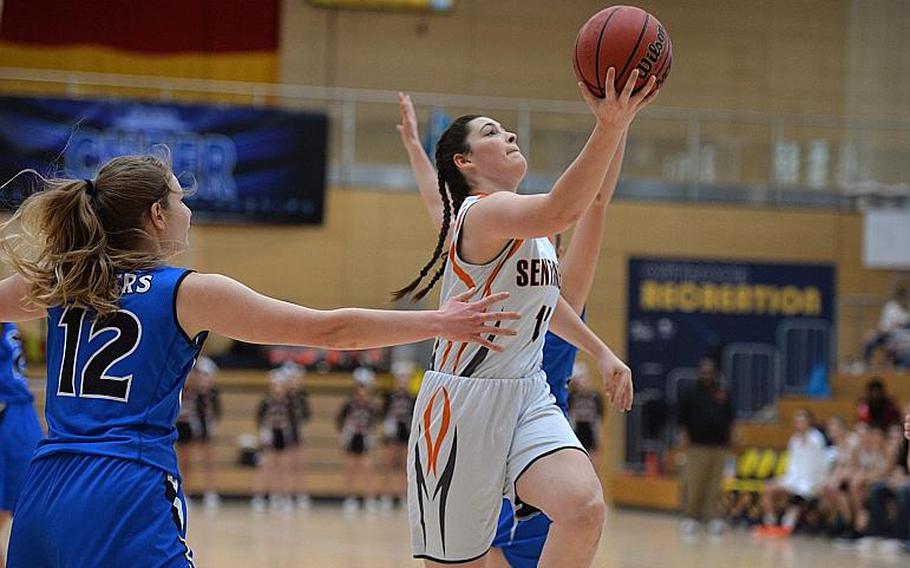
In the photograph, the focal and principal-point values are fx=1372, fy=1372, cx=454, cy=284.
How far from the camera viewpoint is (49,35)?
2141 centimetres

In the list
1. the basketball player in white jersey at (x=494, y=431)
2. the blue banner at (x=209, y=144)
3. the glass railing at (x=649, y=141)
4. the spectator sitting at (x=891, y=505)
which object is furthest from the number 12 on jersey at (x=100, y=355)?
the glass railing at (x=649, y=141)

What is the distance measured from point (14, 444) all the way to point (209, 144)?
12.8 metres

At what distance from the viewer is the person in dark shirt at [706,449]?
15.6 meters

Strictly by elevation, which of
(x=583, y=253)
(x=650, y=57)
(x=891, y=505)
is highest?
(x=650, y=57)

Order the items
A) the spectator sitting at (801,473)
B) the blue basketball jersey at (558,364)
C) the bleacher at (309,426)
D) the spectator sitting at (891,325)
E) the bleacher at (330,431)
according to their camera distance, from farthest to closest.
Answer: the bleacher at (309,426)
the spectator sitting at (891,325)
the bleacher at (330,431)
the spectator sitting at (801,473)
the blue basketball jersey at (558,364)

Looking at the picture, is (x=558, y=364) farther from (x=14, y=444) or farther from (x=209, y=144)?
(x=209, y=144)

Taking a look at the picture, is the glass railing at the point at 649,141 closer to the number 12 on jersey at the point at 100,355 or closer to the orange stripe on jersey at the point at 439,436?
the orange stripe on jersey at the point at 439,436

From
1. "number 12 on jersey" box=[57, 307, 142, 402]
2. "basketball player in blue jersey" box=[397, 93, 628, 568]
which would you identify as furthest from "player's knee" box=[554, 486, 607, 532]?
"number 12 on jersey" box=[57, 307, 142, 402]

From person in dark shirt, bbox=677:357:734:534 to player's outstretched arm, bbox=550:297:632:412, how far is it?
1075cm

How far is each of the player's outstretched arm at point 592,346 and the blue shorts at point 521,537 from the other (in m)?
0.61

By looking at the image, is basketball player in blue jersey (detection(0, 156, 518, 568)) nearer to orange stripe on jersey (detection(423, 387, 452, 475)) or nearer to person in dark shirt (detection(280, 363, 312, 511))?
orange stripe on jersey (detection(423, 387, 452, 475))

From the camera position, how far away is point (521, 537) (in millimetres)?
5371

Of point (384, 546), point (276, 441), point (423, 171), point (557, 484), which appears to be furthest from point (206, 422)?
point (557, 484)

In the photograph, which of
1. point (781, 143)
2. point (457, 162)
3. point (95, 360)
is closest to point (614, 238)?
point (781, 143)
